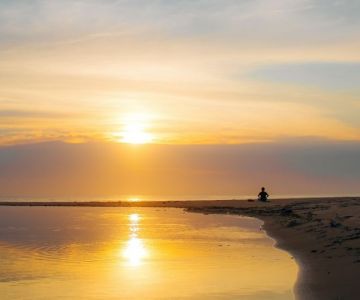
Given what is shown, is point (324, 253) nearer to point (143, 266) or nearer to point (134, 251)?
point (143, 266)

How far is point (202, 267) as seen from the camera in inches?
776

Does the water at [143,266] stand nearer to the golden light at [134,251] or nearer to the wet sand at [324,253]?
the golden light at [134,251]

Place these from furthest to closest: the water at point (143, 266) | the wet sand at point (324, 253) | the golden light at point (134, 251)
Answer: the golden light at point (134, 251) → the water at point (143, 266) → the wet sand at point (324, 253)

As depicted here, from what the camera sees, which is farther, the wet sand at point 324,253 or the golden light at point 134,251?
the golden light at point 134,251

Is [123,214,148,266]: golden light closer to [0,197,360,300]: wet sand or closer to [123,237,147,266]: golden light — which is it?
[123,237,147,266]: golden light

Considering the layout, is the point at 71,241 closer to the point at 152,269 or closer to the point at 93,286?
the point at 152,269

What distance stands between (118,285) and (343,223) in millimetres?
15017

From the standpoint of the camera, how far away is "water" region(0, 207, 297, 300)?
15.6 metres

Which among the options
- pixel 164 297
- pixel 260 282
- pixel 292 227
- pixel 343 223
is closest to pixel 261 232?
pixel 292 227

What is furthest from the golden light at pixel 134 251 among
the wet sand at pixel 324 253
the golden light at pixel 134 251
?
the wet sand at pixel 324 253

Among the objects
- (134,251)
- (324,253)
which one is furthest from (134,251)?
(324,253)

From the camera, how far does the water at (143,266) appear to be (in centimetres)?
1559

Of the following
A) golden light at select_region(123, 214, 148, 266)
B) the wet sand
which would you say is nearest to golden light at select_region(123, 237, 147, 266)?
golden light at select_region(123, 214, 148, 266)

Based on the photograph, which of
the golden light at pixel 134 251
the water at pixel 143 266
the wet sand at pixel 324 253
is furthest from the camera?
the golden light at pixel 134 251
